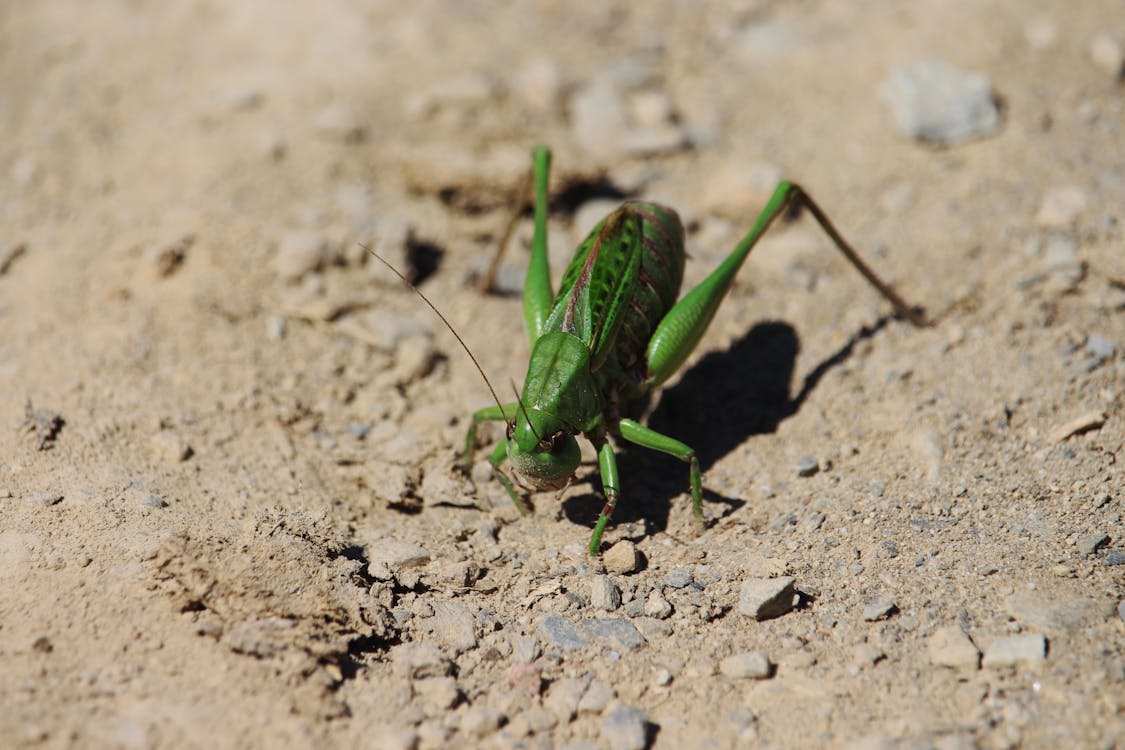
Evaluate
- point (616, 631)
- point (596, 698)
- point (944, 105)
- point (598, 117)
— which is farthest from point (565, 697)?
point (944, 105)

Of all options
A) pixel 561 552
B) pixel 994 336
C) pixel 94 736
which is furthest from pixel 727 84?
pixel 94 736

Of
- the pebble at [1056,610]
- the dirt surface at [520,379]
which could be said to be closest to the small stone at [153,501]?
the dirt surface at [520,379]

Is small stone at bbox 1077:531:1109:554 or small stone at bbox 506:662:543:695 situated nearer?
small stone at bbox 506:662:543:695

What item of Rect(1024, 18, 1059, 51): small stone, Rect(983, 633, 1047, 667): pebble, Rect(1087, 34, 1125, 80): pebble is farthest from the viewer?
Rect(1024, 18, 1059, 51): small stone

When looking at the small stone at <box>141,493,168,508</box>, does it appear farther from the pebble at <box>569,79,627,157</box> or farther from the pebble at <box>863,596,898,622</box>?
the pebble at <box>569,79,627,157</box>

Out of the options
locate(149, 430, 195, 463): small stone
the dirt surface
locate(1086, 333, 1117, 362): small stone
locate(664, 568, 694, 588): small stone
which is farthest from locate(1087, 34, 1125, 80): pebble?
locate(149, 430, 195, 463): small stone

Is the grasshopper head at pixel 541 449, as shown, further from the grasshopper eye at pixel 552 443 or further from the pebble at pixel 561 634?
the pebble at pixel 561 634

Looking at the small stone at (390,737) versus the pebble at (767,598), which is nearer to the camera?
the small stone at (390,737)
